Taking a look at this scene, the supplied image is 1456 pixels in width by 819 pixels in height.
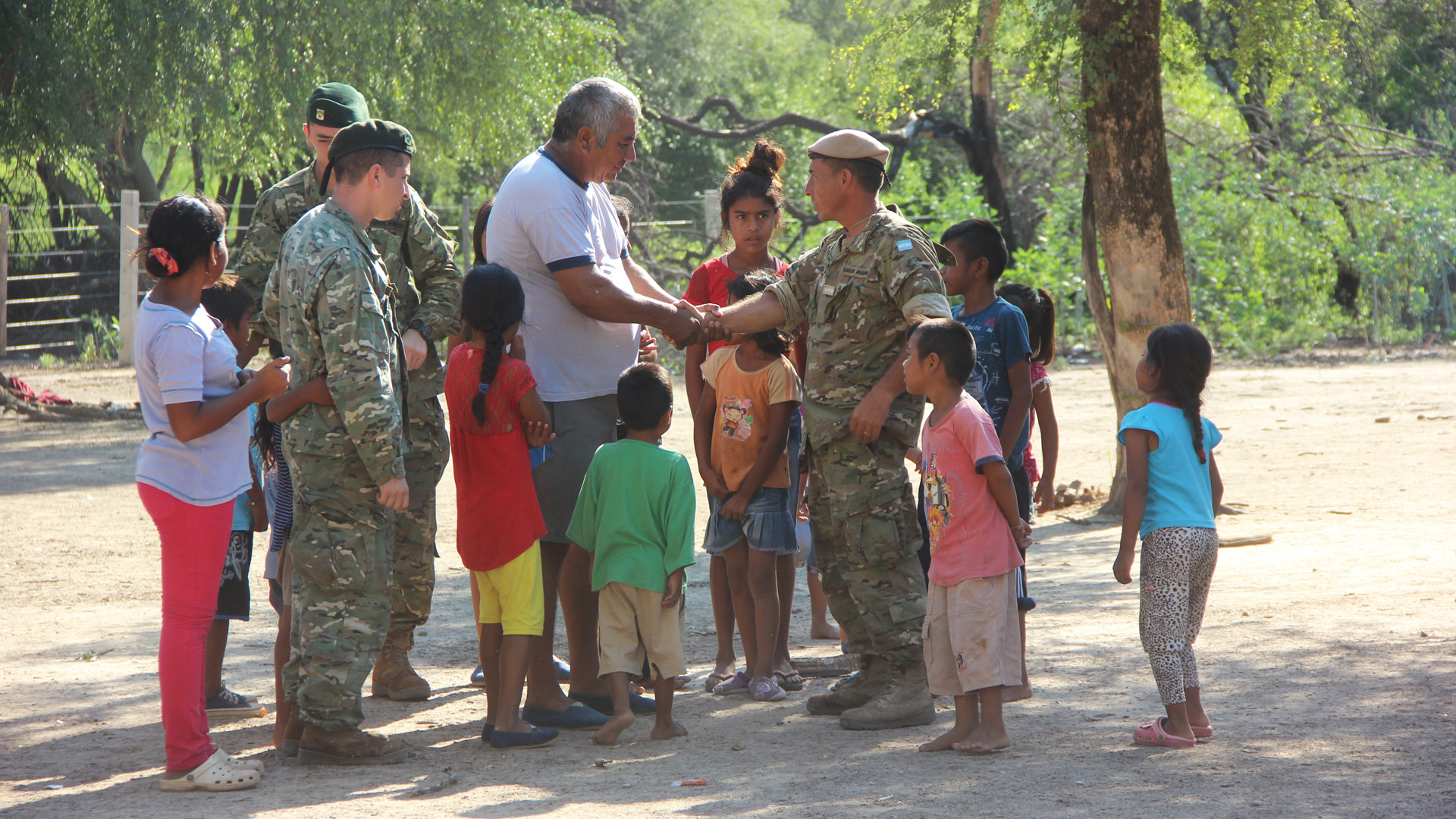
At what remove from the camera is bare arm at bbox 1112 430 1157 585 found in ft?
12.4

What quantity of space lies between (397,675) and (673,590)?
1286 millimetres

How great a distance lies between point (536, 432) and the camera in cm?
407

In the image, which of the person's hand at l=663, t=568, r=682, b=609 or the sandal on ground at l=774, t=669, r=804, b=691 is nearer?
the person's hand at l=663, t=568, r=682, b=609

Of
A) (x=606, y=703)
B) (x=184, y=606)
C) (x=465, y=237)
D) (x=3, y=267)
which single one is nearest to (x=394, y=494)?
(x=184, y=606)

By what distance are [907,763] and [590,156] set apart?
2.29 meters

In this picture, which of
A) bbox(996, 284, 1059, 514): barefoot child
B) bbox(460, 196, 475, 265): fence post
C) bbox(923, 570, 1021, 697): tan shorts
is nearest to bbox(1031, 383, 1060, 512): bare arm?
bbox(996, 284, 1059, 514): barefoot child

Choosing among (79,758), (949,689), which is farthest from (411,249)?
(949,689)

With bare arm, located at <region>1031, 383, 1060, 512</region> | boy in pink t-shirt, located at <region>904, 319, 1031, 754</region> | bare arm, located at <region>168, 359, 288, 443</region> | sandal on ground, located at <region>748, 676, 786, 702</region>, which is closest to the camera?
bare arm, located at <region>168, 359, 288, 443</region>

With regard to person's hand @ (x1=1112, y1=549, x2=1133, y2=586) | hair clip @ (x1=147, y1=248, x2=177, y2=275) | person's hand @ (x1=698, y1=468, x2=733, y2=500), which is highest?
hair clip @ (x1=147, y1=248, x2=177, y2=275)

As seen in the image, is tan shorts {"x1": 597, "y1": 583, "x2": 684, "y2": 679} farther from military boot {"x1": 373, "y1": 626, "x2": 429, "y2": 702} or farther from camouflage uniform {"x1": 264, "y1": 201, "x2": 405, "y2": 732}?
military boot {"x1": 373, "y1": 626, "x2": 429, "y2": 702}

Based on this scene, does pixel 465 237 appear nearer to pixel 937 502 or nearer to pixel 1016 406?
pixel 1016 406

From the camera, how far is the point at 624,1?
2803cm

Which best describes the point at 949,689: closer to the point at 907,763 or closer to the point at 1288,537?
the point at 907,763

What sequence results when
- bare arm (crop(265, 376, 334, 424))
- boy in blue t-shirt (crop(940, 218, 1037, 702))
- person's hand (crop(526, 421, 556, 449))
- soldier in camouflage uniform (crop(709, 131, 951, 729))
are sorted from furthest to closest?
boy in blue t-shirt (crop(940, 218, 1037, 702)) → soldier in camouflage uniform (crop(709, 131, 951, 729)) → person's hand (crop(526, 421, 556, 449)) → bare arm (crop(265, 376, 334, 424))
